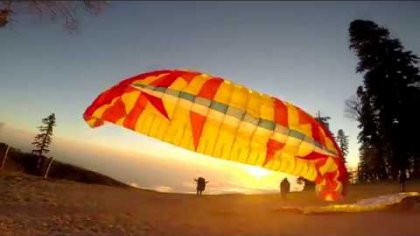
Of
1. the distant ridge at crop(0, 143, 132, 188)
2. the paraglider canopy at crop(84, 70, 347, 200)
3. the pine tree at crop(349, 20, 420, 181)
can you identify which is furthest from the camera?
the distant ridge at crop(0, 143, 132, 188)

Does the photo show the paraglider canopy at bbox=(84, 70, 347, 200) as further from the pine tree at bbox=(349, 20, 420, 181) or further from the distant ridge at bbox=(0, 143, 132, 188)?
the distant ridge at bbox=(0, 143, 132, 188)

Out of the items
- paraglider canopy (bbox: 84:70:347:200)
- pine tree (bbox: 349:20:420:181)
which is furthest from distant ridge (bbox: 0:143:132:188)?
paraglider canopy (bbox: 84:70:347:200)

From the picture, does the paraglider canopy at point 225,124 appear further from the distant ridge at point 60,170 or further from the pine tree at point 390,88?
the distant ridge at point 60,170

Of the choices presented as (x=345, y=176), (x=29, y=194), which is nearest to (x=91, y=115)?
(x=345, y=176)

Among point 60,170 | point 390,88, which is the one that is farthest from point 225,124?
point 60,170

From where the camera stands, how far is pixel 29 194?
68.1 ft

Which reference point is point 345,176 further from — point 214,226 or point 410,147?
point 410,147

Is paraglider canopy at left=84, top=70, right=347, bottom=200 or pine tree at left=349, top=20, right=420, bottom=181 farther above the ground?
pine tree at left=349, top=20, right=420, bottom=181

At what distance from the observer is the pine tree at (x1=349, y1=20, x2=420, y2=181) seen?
2995cm

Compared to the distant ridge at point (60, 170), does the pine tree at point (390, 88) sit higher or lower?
higher

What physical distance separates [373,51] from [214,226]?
22.4m

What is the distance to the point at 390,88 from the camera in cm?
3023

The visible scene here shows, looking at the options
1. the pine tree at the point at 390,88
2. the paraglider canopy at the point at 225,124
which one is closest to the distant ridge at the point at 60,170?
the pine tree at the point at 390,88

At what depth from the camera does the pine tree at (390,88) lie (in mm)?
29953
